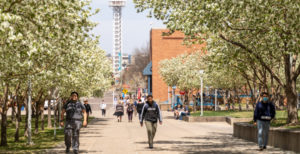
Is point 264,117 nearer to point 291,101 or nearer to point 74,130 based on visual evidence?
point 291,101

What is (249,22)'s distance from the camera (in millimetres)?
14141

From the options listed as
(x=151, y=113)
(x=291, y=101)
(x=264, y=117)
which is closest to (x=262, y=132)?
(x=264, y=117)

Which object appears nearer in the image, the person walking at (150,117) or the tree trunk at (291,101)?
the person walking at (150,117)

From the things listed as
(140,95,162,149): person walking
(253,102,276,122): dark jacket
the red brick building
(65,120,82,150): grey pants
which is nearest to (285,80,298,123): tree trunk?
(253,102,276,122): dark jacket

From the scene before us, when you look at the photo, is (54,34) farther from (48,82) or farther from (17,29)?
(48,82)

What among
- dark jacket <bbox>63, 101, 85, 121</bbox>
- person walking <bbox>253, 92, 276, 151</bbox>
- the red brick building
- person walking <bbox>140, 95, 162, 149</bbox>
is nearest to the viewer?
dark jacket <bbox>63, 101, 85, 121</bbox>

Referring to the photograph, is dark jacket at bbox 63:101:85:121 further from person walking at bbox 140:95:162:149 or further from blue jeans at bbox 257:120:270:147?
blue jeans at bbox 257:120:270:147

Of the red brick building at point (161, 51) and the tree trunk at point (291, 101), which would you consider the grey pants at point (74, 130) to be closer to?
the tree trunk at point (291, 101)

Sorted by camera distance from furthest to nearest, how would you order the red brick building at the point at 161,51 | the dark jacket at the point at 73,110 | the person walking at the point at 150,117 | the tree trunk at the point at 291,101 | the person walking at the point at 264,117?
the red brick building at the point at 161,51 → the tree trunk at the point at 291,101 → the person walking at the point at 150,117 → the person walking at the point at 264,117 → the dark jacket at the point at 73,110

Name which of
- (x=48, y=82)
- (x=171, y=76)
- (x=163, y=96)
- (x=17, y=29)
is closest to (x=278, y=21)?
(x=17, y=29)

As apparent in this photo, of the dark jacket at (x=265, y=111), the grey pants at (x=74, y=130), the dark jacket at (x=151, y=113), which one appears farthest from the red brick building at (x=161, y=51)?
the grey pants at (x=74, y=130)

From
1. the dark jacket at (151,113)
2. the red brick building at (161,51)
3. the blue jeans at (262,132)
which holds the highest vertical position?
the red brick building at (161,51)

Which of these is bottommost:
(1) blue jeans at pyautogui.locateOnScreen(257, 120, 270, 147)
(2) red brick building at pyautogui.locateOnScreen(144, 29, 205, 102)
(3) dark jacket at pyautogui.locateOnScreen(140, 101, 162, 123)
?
(1) blue jeans at pyautogui.locateOnScreen(257, 120, 270, 147)

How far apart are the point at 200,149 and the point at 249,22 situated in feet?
13.9
